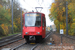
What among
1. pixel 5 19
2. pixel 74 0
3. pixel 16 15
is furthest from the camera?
pixel 16 15

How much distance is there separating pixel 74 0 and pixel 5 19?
15936 millimetres

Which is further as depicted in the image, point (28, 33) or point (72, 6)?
point (72, 6)

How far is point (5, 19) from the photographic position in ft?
99.9

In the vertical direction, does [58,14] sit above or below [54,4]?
below

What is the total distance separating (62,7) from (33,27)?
22089 millimetres

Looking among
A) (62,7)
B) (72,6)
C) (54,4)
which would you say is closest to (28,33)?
(72,6)

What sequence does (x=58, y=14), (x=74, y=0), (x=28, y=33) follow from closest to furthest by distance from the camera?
(x=28, y=33)
(x=74, y=0)
(x=58, y=14)

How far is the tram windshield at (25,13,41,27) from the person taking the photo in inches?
590

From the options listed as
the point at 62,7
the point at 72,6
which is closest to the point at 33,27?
the point at 72,6

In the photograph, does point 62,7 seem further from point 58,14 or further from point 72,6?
point 72,6

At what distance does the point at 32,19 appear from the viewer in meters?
15.1

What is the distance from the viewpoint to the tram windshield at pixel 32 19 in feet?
49.1

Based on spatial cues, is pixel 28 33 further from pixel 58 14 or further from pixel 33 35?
pixel 58 14

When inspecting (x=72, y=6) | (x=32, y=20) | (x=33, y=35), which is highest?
(x=72, y=6)
